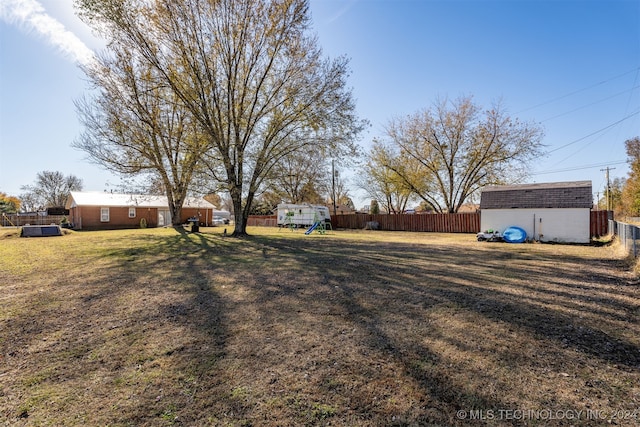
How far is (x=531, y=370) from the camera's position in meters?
2.77

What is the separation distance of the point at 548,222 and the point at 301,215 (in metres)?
20.4

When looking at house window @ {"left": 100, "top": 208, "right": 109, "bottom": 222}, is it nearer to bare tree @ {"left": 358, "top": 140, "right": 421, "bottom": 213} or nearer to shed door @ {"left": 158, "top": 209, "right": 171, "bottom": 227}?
shed door @ {"left": 158, "top": 209, "right": 171, "bottom": 227}

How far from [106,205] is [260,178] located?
64.9 ft

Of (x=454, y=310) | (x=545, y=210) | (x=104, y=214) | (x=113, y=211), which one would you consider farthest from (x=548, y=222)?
(x=104, y=214)

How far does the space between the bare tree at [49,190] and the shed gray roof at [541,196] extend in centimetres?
6154

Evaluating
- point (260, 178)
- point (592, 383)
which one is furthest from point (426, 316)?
point (260, 178)

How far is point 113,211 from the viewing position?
27953 millimetres

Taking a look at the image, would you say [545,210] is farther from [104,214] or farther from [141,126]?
[104,214]

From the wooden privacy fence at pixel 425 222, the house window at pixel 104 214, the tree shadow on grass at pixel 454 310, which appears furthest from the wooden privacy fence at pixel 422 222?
the house window at pixel 104 214

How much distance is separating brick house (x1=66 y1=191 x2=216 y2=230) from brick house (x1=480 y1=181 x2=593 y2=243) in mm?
21210

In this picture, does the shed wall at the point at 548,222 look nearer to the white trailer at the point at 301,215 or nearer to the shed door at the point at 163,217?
the white trailer at the point at 301,215

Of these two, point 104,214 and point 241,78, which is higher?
point 241,78

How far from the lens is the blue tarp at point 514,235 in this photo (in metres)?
15.4

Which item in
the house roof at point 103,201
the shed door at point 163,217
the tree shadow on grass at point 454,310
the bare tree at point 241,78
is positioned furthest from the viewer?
the shed door at point 163,217
